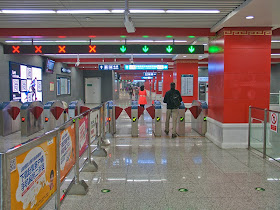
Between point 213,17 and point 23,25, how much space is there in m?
4.70

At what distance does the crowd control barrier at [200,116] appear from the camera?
8047 millimetres

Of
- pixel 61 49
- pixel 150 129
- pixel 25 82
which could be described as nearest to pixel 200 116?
pixel 150 129

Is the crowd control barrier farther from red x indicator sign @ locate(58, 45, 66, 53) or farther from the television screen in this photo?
the television screen

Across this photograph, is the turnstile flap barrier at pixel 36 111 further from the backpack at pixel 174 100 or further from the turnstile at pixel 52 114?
the backpack at pixel 174 100

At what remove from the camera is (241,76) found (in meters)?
6.56

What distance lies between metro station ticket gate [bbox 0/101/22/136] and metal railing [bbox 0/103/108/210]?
536cm

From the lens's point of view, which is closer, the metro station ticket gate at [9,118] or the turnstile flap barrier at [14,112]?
the metro station ticket gate at [9,118]

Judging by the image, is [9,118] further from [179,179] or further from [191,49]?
[179,179]

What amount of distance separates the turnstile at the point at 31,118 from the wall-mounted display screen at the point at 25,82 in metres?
2.04

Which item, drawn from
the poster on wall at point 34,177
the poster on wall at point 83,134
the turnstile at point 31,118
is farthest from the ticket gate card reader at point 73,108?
the poster on wall at point 34,177

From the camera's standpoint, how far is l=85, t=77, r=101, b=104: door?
2425 cm

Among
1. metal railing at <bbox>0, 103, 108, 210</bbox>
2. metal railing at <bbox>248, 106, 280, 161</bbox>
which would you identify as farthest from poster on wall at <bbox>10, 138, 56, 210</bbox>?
metal railing at <bbox>248, 106, 280, 161</bbox>

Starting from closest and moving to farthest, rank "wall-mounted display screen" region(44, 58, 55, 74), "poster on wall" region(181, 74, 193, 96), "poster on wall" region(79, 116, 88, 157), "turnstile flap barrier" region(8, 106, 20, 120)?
"poster on wall" region(79, 116, 88, 157) → "turnstile flap barrier" region(8, 106, 20, 120) → "wall-mounted display screen" region(44, 58, 55, 74) → "poster on wall" region(181, 74, 193, 96)

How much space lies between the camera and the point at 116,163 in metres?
5.31
